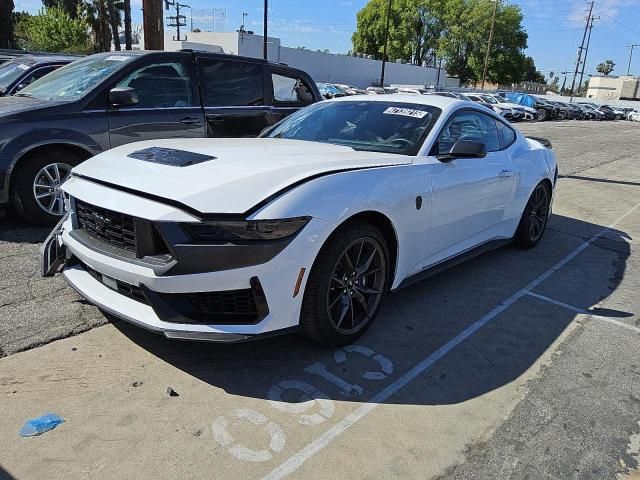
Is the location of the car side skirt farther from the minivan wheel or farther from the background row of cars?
the background row of cars

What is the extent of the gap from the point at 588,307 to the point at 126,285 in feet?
11.7

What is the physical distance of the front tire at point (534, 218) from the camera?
5500 millimetres

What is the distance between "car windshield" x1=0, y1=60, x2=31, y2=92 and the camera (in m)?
7.70

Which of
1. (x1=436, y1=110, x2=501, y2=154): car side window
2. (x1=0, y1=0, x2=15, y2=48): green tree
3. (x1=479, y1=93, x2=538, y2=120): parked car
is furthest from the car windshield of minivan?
(x1=479, y1=93, x2=538, y2=120): parked car

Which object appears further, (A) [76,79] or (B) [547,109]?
(B) [547,109]

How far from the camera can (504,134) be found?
16.9 ft

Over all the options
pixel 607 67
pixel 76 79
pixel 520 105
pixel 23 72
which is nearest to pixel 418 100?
pixel 76 79

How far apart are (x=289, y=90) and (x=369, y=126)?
3.40 metres

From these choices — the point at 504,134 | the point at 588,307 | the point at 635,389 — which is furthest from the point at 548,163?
the point at 635,389

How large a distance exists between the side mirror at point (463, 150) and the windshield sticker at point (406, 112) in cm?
38

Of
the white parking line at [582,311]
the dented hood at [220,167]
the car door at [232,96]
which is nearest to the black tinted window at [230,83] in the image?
the car door at [232,96]

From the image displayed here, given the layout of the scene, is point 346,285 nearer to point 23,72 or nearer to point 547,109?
point 23,72

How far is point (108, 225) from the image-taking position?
2.91m

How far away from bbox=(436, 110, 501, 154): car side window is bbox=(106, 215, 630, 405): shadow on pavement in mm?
1181
